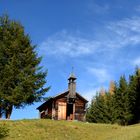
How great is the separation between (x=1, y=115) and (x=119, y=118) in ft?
79.4

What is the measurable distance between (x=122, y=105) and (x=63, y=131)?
3112 centimetres

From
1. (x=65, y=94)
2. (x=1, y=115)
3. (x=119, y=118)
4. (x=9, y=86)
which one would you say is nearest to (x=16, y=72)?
(x=9, y=86)

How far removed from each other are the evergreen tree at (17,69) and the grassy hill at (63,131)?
9.10 metres

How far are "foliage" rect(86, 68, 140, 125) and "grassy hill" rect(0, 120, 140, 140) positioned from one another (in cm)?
2395

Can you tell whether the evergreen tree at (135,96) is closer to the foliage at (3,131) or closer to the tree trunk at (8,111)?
the tree trunk at (8,111)

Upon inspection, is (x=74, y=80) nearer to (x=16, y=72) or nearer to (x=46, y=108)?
(x=46, y=108)

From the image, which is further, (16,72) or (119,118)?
(119,118)

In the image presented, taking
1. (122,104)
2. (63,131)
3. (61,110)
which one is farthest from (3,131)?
(122,104)

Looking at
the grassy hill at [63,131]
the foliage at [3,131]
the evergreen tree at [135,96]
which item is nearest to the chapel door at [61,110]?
the evergreen tree at [135,96]

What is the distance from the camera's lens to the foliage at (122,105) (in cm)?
7188

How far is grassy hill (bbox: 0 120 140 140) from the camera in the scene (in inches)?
1617

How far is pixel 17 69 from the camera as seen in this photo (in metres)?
56.6

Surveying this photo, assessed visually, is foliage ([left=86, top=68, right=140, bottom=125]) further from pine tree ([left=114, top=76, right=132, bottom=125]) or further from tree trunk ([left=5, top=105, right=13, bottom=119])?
tree trunk ([left=5, top=105, right=13, bottom=119])

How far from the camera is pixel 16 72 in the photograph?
56500mm
